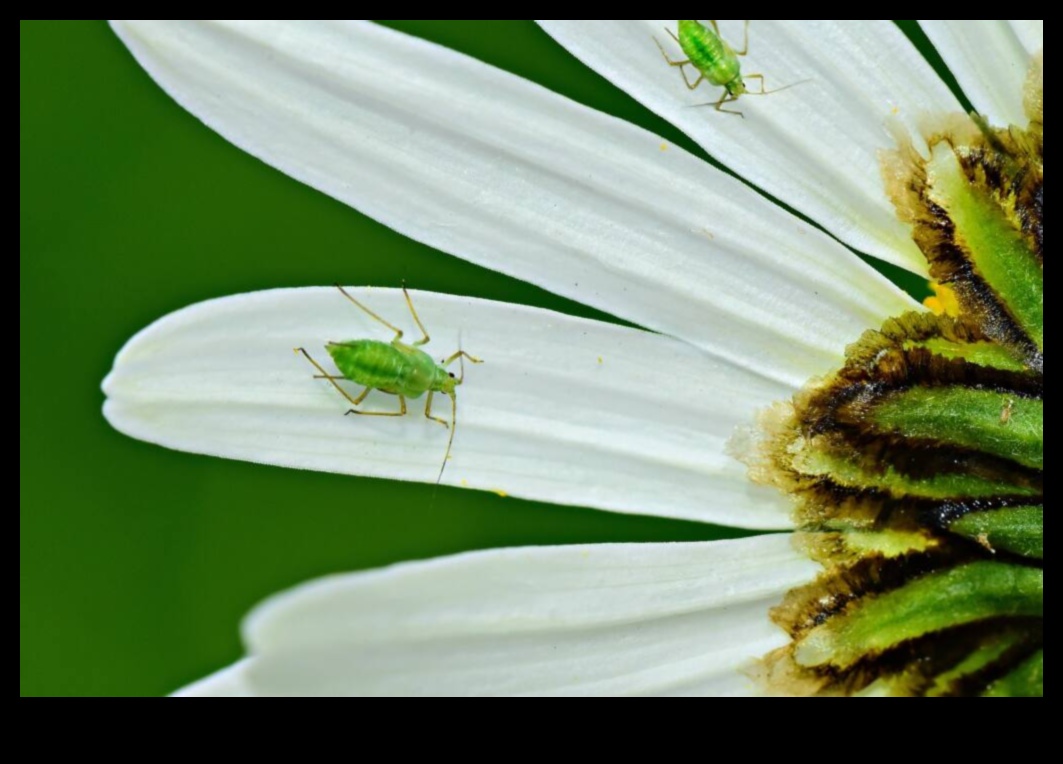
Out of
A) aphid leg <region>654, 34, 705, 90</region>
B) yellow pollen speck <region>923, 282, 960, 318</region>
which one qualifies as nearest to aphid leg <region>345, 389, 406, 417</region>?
aphid leg <region>654, 34, 705, 90</region>

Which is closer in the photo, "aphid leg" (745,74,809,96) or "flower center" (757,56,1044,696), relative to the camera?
"flower center" (757,56,1044,696)

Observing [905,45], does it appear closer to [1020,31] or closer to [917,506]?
[1020,31]

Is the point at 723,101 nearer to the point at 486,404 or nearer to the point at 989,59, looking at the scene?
the point at 989,59

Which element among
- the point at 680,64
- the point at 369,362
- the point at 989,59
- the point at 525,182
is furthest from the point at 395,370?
the point at 989,59

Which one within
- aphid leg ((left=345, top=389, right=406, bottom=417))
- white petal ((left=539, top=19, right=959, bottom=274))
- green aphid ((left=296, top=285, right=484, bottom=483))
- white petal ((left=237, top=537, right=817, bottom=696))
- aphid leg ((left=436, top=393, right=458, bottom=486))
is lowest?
white petal ((left=237, top=537, right=817, bottom=696))

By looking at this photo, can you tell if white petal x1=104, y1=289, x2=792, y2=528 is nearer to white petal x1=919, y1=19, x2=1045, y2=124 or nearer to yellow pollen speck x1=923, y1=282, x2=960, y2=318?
yellow pollen speck x1=923, y1=282, x2=960, y2=318

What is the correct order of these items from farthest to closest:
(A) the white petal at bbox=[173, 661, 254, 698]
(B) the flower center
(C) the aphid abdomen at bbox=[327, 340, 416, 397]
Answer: (C) the aphid abdomen at bbox=[327, 340, 416, 397] < (B) the flower center < (A) the white petal at bbox=[173, 661, 254, 698]

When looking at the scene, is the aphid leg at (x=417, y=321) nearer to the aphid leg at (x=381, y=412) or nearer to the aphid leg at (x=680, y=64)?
the aphid leg at (x=381, y=412)
